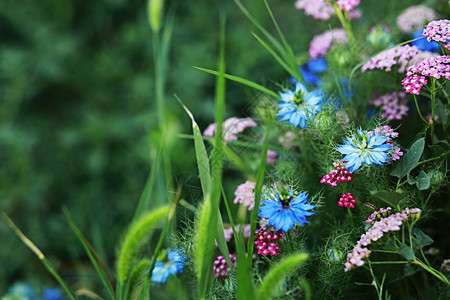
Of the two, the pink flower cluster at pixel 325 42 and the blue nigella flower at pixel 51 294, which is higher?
the pink flower cluster at pixel 325 42

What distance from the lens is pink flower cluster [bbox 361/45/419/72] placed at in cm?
75

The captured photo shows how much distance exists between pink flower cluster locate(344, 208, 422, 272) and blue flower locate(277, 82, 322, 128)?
0.64 feet

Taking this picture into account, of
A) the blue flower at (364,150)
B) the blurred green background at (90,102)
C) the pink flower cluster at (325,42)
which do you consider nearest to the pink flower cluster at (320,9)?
the pink flower cluster at (325,42)

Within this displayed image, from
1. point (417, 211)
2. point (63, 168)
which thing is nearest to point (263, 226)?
point (417, 211)

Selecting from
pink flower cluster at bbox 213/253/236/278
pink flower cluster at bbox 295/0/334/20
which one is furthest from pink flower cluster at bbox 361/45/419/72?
pink flower cluster at bbox 213/253/236/278

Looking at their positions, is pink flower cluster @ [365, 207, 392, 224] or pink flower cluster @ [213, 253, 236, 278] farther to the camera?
pink flower cluster @ [213, 253, 236, 278]

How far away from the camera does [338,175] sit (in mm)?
657

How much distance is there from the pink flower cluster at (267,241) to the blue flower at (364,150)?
0.44 feet

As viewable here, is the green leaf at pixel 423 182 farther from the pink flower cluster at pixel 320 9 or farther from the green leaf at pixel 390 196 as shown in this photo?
the pink flower cluster at pixel 320 9

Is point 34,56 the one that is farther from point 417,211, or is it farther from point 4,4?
point 417,211

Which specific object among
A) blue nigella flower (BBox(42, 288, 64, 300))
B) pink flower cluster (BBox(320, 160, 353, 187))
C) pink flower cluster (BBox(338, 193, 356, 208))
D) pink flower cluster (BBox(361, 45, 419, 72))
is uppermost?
pink flower cluster (BBox(361, 45, 419, 72))

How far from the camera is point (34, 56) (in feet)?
5.17

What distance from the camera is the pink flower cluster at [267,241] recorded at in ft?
2.08

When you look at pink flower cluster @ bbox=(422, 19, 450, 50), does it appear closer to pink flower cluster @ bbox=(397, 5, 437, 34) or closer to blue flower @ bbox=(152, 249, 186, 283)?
pink flower cluster @ bbox=(397, 5, 437, 34)
